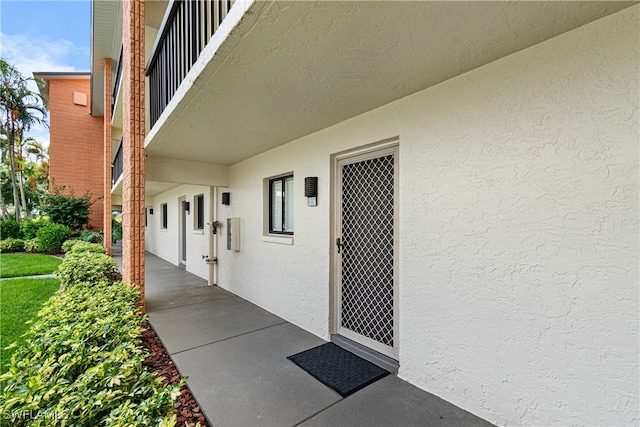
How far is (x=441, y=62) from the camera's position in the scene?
2.14 metres

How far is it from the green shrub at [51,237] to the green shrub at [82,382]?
1007 cm

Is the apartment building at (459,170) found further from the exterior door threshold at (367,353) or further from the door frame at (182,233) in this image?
A: the door frame at (182,233)

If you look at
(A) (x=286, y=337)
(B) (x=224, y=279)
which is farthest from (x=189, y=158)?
(A) (x=286, y=337)

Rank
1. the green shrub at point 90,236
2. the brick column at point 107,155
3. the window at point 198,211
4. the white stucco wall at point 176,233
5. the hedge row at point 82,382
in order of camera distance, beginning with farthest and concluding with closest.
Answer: the green shrub at point 90,236 → the brick column at point 107,155 → the window at point 198,211 → the white stucco wall at point 176,233 → the hedge row at point 82,382

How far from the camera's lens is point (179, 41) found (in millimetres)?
3250

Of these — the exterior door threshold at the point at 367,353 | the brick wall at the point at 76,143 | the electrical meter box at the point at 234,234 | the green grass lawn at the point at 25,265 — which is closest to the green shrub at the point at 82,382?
the exterior door threshold at the point at 367,353

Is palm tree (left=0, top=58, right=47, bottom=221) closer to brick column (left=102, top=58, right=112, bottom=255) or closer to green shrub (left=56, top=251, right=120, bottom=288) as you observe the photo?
brick column (left=102, top=58, right=112, bottom=255)

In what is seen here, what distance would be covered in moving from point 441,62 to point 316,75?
98 cm

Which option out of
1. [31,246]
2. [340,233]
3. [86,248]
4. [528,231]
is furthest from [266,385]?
[31,246]

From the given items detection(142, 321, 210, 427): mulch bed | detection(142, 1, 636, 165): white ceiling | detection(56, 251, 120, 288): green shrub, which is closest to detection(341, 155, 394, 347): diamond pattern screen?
detection(142, 1, 636, 165): white ceiling

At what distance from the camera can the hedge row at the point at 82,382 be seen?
1.17m

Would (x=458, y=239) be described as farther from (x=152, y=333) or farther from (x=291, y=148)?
(x=152, y=333)

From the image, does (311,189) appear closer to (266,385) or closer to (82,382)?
(266,385)

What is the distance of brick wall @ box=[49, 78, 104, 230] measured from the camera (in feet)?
38.6
